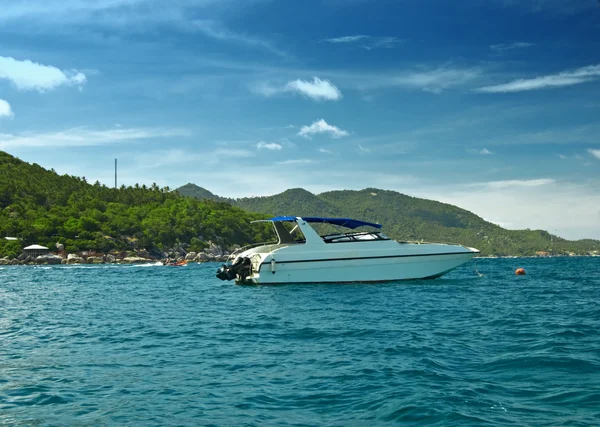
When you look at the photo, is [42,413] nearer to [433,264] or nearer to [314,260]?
[314,260]

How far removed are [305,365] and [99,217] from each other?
13865cm

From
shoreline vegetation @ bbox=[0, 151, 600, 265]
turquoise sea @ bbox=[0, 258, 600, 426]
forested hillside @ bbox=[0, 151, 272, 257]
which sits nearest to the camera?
turquoise sea @ bbox=[0, 258, 600, 426]

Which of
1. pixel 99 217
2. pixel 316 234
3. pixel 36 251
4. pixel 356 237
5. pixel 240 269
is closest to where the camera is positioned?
pixel 316 234

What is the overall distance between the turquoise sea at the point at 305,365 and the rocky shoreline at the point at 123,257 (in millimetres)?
93962

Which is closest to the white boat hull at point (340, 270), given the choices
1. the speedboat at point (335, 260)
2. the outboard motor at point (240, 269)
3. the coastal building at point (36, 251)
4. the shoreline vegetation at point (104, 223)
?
the speedboat at point (335, 260)

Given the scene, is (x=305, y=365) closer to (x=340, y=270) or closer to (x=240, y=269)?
(x=340, y=270)

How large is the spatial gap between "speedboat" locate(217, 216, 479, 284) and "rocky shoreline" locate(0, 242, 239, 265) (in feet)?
268

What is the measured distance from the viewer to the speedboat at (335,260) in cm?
3331

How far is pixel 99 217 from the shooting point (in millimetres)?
A: 141125

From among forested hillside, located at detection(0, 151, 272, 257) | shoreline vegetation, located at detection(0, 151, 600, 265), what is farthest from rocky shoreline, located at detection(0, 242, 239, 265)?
forested hillside, located at detection(0, 151, 272, 257)

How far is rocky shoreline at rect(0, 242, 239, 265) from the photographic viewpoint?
10906cm

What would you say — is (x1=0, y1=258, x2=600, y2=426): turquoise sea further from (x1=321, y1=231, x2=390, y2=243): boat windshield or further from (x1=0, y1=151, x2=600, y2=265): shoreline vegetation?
(x1=0, y1=151, x2=600, y2=265): shoreline vegetation

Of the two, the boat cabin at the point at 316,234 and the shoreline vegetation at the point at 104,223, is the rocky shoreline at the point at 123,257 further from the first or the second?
the boat cabin at the point at 316,234

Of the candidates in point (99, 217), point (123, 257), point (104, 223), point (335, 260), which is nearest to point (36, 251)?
point (123, 257)
